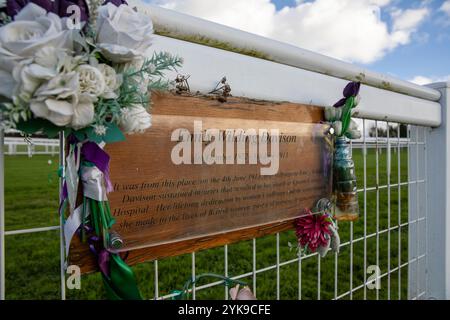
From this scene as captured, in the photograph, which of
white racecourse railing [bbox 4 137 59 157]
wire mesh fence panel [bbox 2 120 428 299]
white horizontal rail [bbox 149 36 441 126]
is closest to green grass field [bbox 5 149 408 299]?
wire mesh fence panel [bbox 2 120 428 299]

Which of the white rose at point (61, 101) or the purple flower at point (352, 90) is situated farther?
the purple flower at point (352, 90)

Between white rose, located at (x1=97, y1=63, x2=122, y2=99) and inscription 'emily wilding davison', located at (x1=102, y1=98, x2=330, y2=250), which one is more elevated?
white rose, located at (x1=97, y1=63, x2=122, y2=99)

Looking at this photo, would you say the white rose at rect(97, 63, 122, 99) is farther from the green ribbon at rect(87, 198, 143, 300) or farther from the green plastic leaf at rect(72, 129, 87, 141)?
the green ribbon at rect(87, 198, 143, 300)

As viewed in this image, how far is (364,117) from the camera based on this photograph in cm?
147

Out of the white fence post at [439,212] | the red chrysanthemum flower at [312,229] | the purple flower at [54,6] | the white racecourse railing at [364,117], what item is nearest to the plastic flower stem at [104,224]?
the white racecourse railing at [364,117]

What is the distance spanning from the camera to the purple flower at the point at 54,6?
1.94 ft

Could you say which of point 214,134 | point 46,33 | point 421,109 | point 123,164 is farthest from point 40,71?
point 421,109

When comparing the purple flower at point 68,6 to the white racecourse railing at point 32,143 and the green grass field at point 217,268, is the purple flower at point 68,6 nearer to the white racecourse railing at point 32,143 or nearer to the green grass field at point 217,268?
the white racecourse railing at point 32,143

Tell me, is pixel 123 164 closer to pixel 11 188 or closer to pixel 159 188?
pixel 159 188

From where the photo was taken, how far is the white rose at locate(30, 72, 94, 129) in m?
0.54

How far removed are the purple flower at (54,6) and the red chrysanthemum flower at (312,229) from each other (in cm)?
86

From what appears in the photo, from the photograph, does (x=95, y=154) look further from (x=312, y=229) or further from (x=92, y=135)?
(x=312, y=229)

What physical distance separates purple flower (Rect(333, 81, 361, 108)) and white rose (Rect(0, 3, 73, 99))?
920 millimetres
